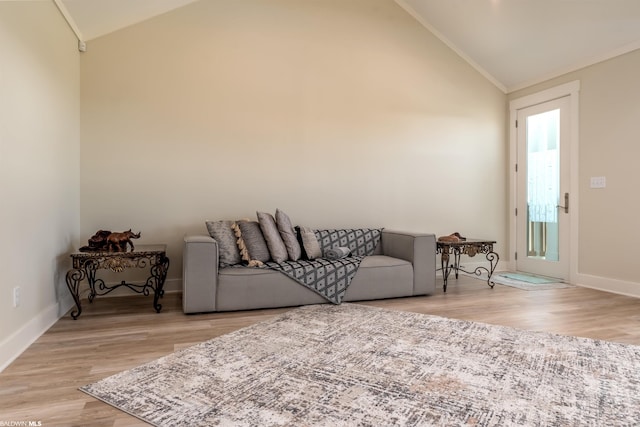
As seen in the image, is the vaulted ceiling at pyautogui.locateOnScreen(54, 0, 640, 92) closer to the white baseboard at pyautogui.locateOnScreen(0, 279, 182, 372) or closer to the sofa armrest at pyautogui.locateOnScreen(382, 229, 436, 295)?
the white baseboard at pyautogui.locateOnScreen(0, 279, 182, 372)

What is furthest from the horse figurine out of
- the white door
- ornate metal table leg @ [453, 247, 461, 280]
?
the white door

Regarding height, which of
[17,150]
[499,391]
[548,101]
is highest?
[548,101]

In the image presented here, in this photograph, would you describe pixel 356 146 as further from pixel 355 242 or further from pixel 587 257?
pixel 587 257

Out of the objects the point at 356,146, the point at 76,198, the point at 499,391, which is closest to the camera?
the point at 499,391

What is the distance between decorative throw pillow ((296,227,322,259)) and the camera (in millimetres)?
3828

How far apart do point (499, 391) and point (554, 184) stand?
373 centimetres

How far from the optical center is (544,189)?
4.82 m

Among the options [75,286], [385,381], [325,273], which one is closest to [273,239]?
[325,273]

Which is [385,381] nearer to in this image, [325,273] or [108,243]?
[325,273]

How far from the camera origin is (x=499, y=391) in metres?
1.78

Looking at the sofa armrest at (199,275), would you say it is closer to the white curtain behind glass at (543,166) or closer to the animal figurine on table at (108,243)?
the animal figurine on table at (108,243)

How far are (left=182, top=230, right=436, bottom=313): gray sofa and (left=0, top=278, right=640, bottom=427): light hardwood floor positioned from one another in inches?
3.8

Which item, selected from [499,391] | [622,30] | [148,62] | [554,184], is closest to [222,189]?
[148,62]

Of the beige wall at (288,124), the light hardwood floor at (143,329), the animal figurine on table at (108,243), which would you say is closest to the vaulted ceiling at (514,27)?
the beige wall at (288,124)
